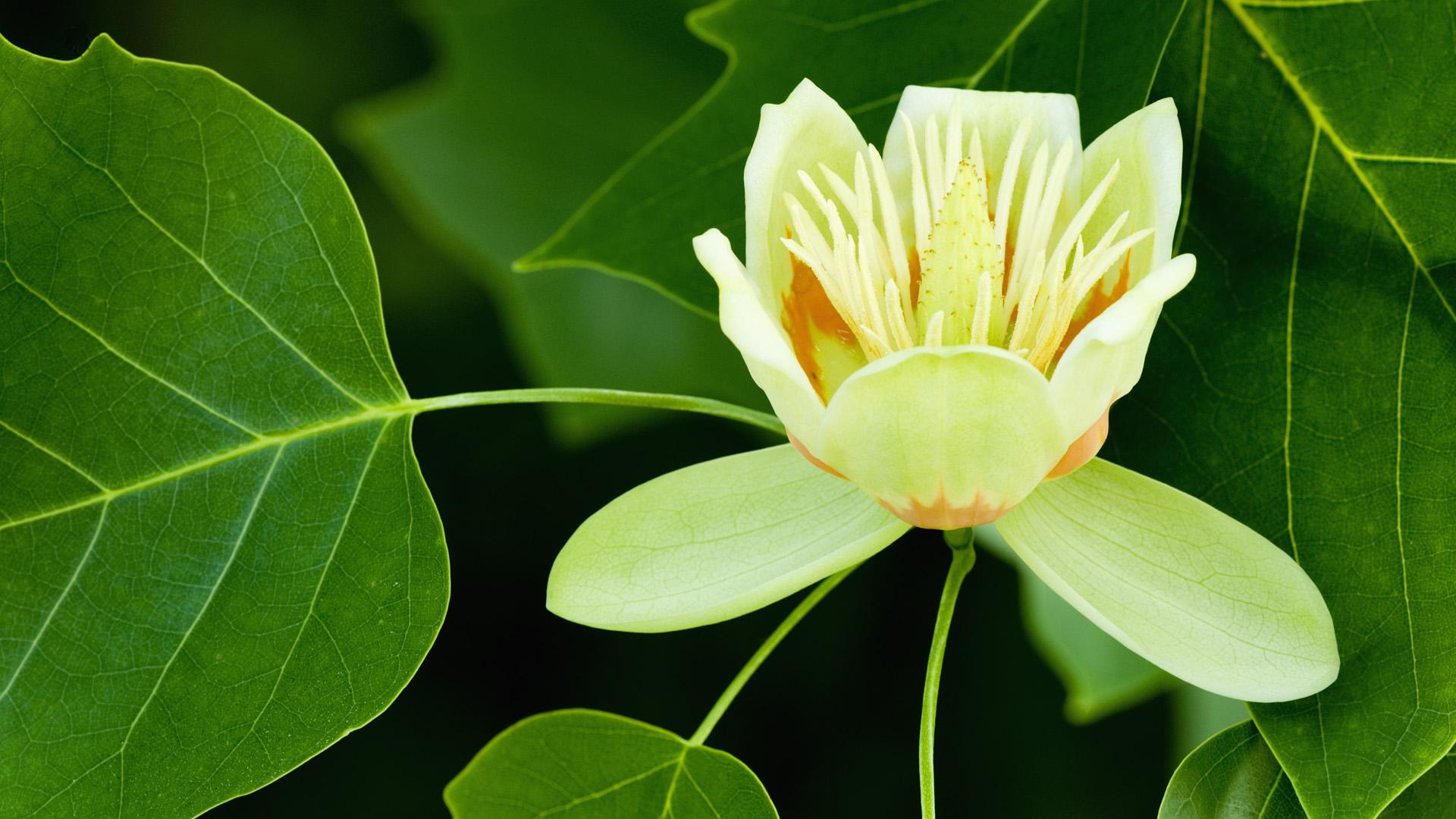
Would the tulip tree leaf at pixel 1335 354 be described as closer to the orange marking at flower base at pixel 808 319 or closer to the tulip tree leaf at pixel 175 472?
the orange marking at flower base at pixel 808 319

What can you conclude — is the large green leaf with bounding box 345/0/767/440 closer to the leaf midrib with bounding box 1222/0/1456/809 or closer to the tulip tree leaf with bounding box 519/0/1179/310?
the tulip tree leaf with bounding box 519/0/1179/310

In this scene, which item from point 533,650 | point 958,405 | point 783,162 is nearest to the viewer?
point 958,405

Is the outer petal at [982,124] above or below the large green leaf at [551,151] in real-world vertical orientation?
above

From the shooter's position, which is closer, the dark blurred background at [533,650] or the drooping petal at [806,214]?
the drooping petal at [806,214]

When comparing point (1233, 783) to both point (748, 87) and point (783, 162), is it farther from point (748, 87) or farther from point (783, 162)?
point (748, 87)

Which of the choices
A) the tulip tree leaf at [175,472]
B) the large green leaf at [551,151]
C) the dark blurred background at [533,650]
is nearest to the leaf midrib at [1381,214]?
the tulip tree leaf at [175,472]

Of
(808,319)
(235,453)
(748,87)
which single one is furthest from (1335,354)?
(235,453)

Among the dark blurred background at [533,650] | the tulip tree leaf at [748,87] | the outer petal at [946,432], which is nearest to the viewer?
the outer petal at [946,432]
